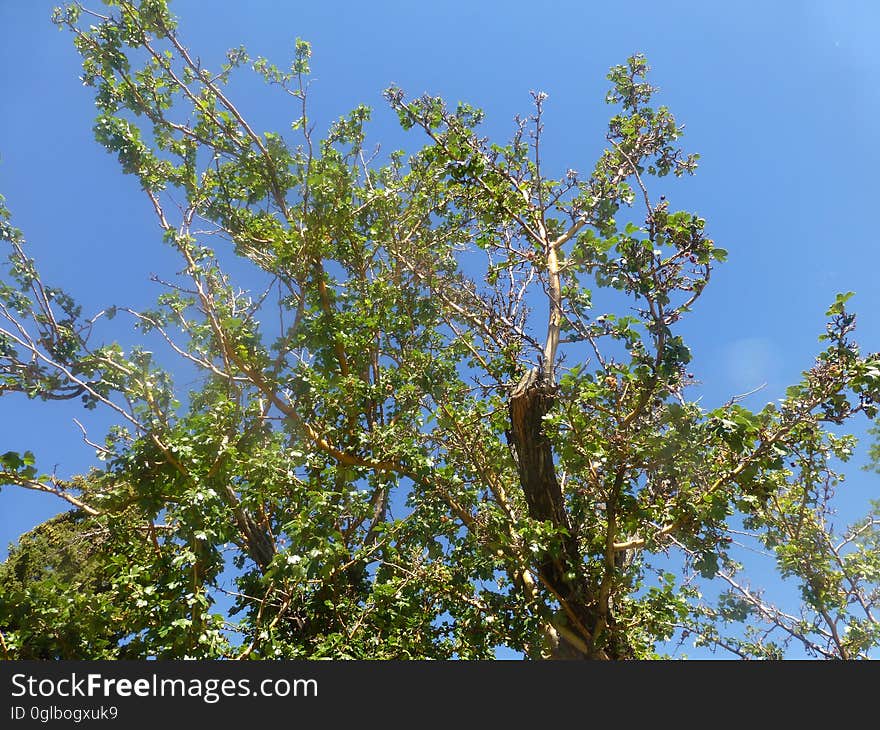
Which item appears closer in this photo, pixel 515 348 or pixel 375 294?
pixel 515 348

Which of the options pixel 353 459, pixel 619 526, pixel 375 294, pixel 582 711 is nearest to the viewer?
pixel 582 711

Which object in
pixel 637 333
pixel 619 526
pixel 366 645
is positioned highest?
pixel 637 333

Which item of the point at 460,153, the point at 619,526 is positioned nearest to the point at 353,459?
the point at 619,526

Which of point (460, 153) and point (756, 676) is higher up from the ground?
point (460, 153)

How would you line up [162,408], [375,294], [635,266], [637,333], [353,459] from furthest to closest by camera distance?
[375,294] < [353,459] < [162,408] < [637,333] < [635,266]

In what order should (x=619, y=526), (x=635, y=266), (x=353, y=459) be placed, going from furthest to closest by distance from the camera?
(x=353, y=459), (x=619, y=526), (x=635, y=266)

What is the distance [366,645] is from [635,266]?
469 cm

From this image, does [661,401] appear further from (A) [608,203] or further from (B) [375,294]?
(B) [375,294]

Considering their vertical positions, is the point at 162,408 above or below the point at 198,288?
below

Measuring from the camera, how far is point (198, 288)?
634 centimetres

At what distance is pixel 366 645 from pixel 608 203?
19.9 ft

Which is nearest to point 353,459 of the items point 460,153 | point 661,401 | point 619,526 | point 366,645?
point 366,645

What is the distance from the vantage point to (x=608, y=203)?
23.1 feet

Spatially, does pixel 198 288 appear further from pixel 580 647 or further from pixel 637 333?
pixel 580 647
